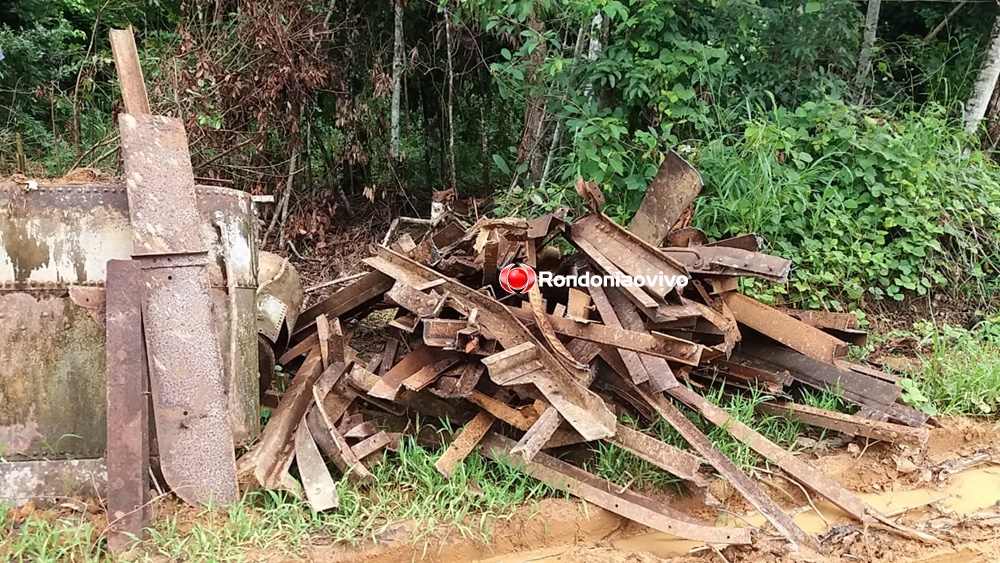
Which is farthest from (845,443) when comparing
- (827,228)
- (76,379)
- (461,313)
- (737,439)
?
(76,379)

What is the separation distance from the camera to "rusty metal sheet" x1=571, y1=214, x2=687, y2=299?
3232mm

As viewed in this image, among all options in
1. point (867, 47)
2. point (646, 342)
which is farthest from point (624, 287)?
point (867, 47)

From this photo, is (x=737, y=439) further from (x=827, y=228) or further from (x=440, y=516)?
(x=827, y=228)

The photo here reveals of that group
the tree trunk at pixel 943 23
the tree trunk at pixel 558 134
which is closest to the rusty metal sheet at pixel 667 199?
the tree trunk at pixel 558 134

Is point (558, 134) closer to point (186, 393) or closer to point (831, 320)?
point (831, 320)

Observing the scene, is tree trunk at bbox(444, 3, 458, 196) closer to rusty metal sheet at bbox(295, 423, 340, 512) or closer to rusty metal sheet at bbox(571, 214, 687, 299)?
rusty metal sheet at bbox(571, 214, 687, 299)

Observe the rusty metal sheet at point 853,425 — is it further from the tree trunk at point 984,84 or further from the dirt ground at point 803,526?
the tree trunk at point 984,84

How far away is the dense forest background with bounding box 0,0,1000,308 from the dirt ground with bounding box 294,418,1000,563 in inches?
61.5

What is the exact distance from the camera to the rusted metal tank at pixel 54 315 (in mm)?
2623

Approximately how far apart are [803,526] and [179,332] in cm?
292

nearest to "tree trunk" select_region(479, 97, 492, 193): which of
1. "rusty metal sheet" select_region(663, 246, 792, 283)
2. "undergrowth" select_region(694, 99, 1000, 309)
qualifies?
"undergrowth" select_region(694, 99, 1000, 309)

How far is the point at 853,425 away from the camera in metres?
3.27

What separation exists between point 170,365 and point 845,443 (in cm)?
342

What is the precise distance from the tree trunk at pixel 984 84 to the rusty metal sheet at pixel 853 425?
159 inches
